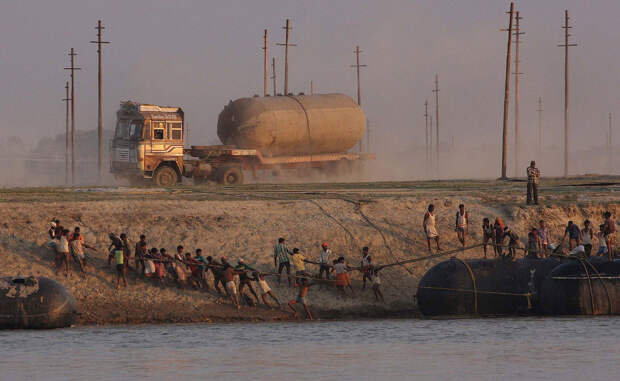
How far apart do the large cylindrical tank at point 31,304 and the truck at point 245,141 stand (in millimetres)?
22274

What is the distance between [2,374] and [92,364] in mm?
2195

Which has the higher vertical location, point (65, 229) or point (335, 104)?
point (335, 104)

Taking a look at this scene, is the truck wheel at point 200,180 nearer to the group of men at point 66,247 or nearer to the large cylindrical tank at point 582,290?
the group of men at point 66,247

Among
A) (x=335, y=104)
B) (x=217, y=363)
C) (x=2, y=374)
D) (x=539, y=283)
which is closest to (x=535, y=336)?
(x=539, y=283)

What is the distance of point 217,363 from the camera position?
26.3m

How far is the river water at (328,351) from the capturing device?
976 inches

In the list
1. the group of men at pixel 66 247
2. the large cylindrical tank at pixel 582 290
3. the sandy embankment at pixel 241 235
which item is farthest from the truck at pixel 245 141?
the large cylindrical tank at pixel 582 290

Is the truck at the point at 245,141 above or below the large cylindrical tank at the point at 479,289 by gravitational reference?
above

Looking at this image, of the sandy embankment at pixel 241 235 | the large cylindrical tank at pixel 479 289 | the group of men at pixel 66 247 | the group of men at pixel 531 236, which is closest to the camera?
the large cylindrical tank at pixel 479 289

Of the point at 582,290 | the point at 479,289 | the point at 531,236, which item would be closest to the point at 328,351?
the point at 479,289

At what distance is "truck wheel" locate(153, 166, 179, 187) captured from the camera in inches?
2149

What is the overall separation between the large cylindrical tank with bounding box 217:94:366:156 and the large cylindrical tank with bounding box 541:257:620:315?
27352 mm

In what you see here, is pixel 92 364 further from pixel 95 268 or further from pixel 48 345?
pixel 95 268

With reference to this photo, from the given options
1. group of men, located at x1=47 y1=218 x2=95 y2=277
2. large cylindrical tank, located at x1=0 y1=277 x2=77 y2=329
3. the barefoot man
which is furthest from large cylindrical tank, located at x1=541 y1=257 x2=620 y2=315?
large cylindrical tank, located at x1=0 y1=277 x2=77 y2=329
